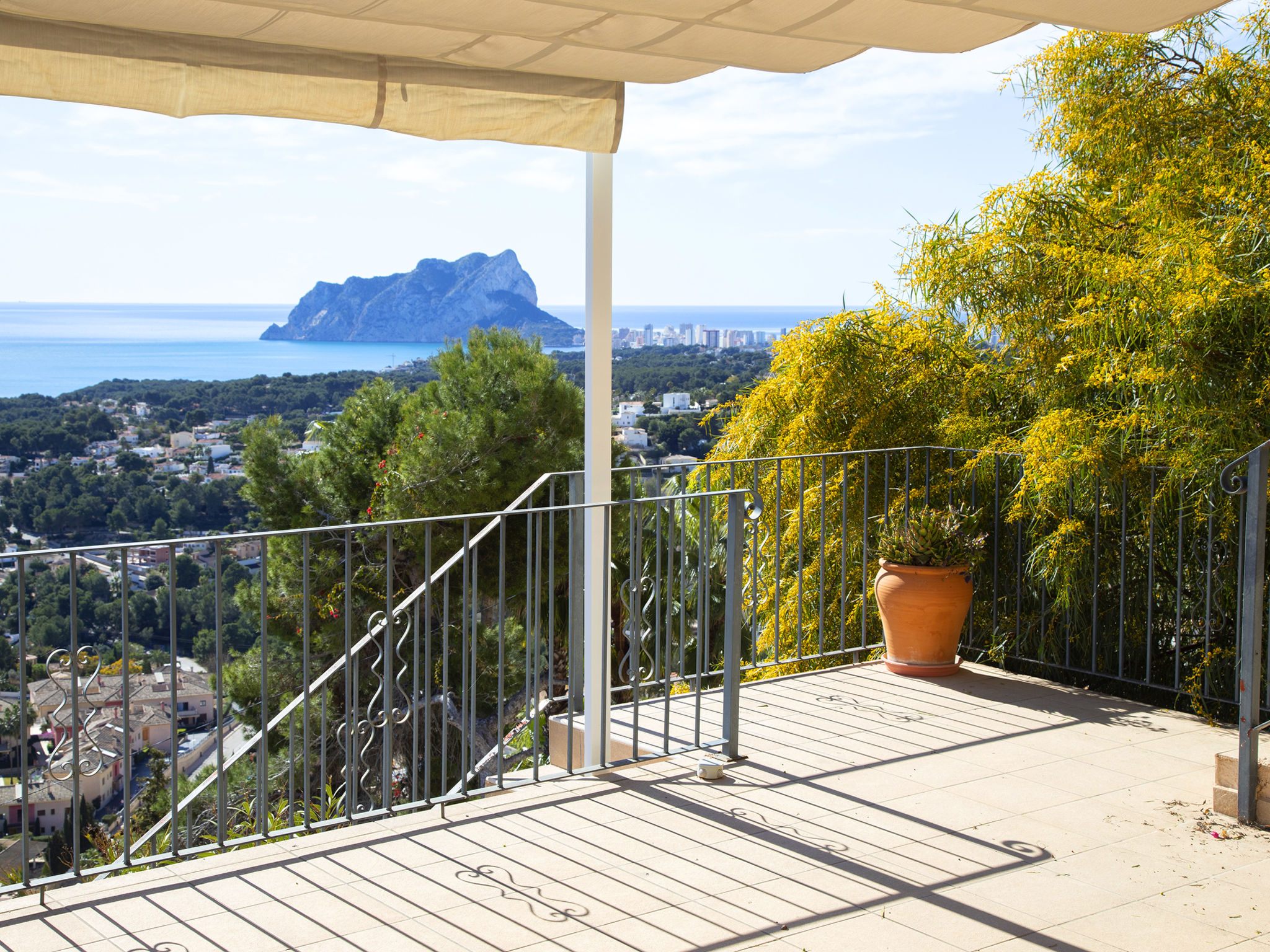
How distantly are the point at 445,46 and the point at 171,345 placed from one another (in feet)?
81.8

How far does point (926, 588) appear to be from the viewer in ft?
15.1

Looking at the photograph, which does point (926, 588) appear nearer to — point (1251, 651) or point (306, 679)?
point (1251, 651)

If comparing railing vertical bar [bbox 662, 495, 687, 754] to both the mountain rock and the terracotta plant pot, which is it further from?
the mountain rock

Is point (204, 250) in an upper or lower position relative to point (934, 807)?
upper

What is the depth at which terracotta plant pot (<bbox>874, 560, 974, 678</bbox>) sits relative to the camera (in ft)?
15.2

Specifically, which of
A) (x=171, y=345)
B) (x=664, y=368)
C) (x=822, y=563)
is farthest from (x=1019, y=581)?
(x=171, y=345)

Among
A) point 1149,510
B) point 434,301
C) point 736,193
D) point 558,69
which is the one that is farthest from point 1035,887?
point 736,193

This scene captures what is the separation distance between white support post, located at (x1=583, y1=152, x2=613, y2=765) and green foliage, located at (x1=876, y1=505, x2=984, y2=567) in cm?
163

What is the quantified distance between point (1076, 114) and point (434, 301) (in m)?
22.7

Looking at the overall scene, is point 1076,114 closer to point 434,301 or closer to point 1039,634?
point 1039,634

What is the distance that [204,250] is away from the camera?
31656 mm

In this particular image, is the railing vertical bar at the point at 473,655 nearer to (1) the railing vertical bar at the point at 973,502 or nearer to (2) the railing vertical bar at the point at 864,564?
(2) the railing vertical bar at the point at 864,564

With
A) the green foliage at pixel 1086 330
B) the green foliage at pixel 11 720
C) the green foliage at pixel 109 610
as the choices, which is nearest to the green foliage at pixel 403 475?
the green foliage at pixel 109 610

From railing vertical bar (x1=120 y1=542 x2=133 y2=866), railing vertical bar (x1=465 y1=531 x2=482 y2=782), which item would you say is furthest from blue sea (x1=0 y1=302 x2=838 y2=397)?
railing vertical bar (x1=120 y1=542 x2=133 y2=866)
